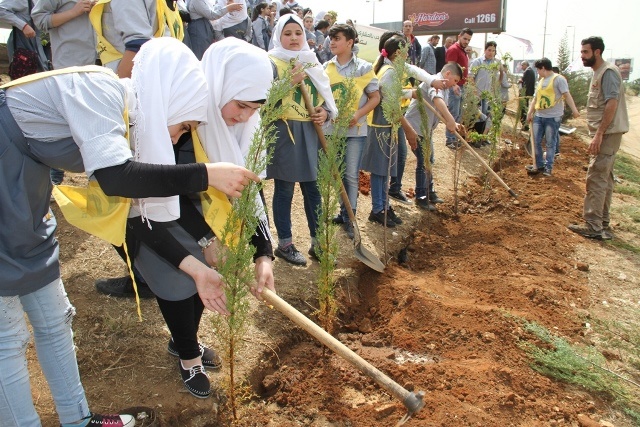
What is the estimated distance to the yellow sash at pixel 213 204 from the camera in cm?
239

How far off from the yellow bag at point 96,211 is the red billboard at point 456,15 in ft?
66.3

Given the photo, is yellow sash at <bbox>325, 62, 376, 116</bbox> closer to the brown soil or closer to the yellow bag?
the brown soil

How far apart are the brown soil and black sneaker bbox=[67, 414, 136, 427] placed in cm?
21

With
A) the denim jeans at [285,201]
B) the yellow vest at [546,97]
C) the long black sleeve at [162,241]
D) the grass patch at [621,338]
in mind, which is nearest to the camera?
the long black sleeve at [162,241]

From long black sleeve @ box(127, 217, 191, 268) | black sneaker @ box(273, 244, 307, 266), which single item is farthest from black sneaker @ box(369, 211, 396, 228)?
long black sleeve @ box(127, 217, 191, 268)

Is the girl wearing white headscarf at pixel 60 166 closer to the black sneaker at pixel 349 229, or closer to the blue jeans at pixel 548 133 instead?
the black sneaker at pixel 349 229

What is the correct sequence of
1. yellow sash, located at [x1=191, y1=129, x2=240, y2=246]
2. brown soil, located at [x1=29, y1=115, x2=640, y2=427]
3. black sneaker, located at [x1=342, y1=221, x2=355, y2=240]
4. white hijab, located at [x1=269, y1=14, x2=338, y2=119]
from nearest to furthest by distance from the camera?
yellow sash, located at [x1=191, y1=129, x2=240, y2=246], brown soil, located at [x1=29, y1=115, x2=640, y2=427], white hijab, located at [x1=269, y1=14, x2=338, y2=119], black sneaker, located at [x1=342, y1=221, x2=355, y2=240]

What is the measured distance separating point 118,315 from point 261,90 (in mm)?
1827

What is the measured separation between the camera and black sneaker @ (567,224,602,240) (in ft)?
A: 20.2

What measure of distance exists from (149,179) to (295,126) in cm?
251

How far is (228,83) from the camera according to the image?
2299 mm

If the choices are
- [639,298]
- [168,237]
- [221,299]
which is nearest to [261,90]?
[168,237]

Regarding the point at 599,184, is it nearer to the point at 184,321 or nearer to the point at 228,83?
the point at 228,83

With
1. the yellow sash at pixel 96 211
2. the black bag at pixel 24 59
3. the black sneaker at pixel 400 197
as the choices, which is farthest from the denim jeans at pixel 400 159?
the yellow sash at pixel 96 211
